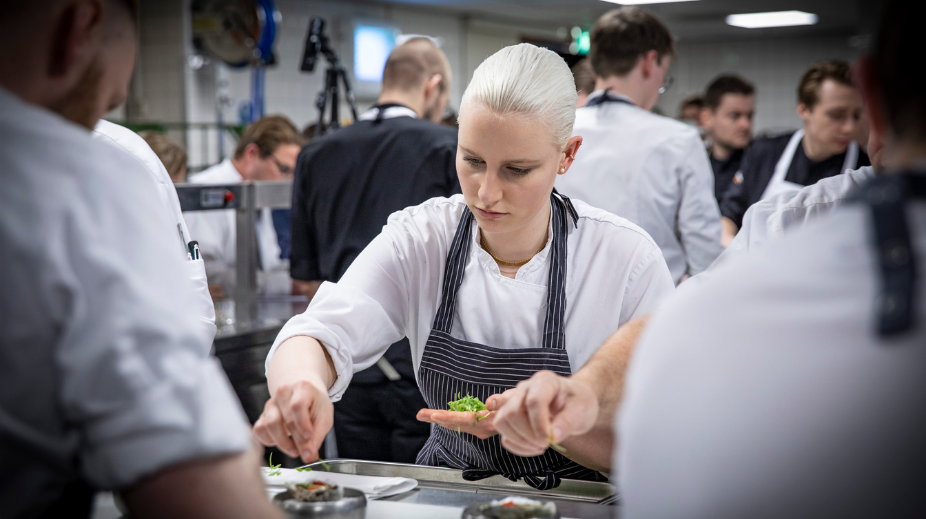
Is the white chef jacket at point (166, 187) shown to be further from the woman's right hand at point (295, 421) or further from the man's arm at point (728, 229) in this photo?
the man's arm at point (728, 229)

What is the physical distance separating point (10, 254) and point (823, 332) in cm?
65

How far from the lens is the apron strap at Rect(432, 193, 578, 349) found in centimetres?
168

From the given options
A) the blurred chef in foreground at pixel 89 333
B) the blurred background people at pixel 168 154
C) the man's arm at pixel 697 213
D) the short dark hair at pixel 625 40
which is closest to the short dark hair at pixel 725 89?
the short dark hair at pixel 625 40

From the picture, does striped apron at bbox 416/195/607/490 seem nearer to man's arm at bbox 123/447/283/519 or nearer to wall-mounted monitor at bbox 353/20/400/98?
man's arm at bbox 123/447/283/519

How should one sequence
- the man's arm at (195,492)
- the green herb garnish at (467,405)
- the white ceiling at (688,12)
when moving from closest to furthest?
the man's arm at (195,492)
the green herb garnish at (467,405)
the white ceiling at (688,12)

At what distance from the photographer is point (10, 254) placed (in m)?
0.69

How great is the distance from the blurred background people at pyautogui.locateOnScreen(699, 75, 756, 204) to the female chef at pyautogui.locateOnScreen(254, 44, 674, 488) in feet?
12.2

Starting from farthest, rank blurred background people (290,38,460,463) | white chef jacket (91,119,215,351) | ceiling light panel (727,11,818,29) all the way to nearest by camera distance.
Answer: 1. ceiling light panel (727,11,818,29)
2. blurred background people (290,38,460,463)
3. white chef jacket (91,119,215,351)

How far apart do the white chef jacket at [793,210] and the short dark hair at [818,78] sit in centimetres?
188

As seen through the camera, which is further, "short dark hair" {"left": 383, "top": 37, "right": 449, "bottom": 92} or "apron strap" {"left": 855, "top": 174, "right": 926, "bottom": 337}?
"short dark hair" {"left": 383, "top": 37, "right": 449, "bottom": 92}

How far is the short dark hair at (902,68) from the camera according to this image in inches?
26.3

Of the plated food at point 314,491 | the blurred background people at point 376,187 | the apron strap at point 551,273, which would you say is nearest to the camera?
the plated food at point 314,491

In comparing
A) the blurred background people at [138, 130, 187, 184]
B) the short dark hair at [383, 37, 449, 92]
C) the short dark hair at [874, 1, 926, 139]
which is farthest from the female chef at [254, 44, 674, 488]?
the blurred background people at [138, 130, 187, 184]

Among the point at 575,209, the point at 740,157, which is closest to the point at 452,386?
the point at 575,209
